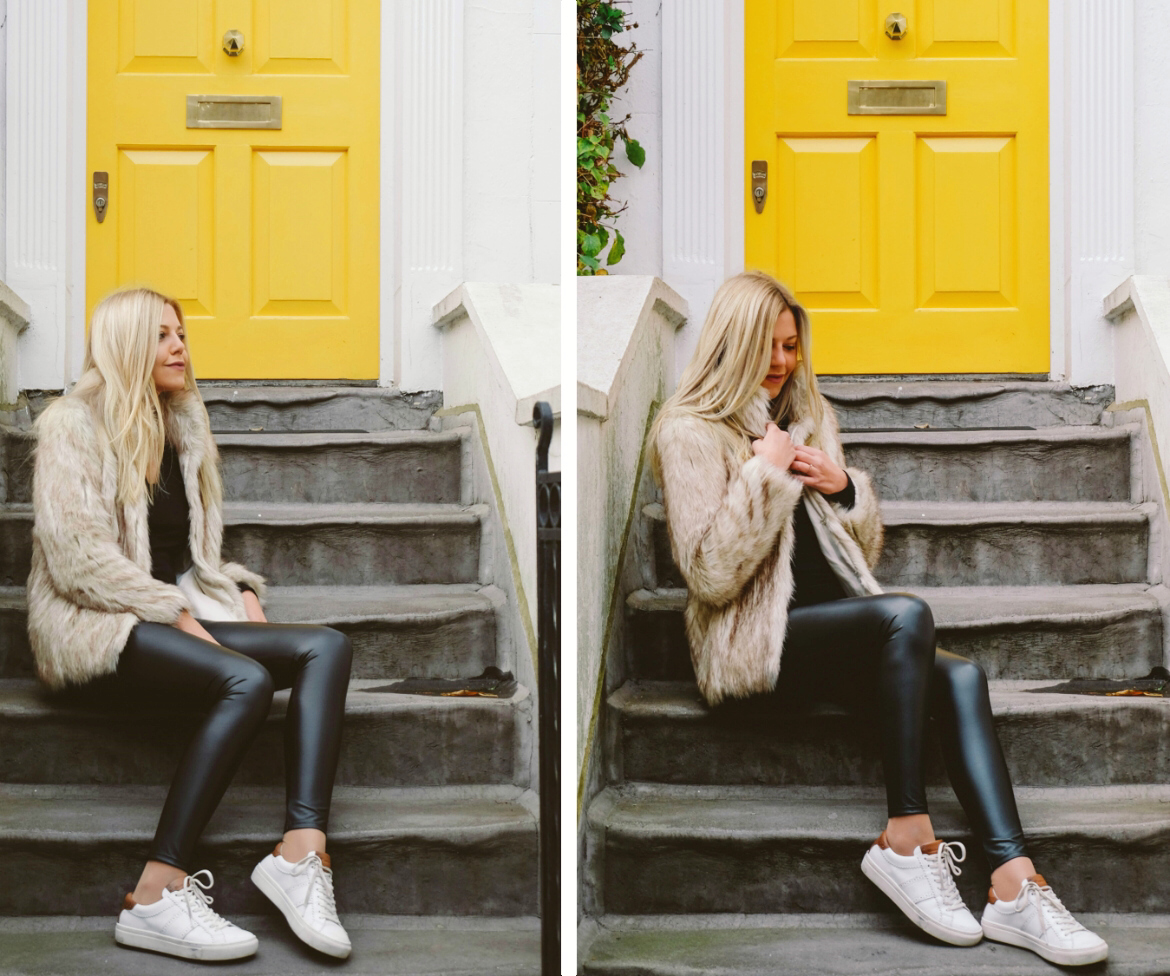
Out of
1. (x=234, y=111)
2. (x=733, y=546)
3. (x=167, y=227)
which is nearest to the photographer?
(x=733, y=546)

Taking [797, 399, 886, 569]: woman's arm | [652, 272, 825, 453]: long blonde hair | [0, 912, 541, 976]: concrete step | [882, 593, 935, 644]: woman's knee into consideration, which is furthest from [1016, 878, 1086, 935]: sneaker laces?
[652, 272, 825, 453]: long blonde hair

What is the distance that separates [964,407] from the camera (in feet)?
10.2

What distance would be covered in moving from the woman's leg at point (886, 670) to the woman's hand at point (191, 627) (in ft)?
3.32

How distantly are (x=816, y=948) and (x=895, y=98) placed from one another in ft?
8.18

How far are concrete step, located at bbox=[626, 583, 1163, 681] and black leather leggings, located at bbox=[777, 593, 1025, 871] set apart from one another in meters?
0.32

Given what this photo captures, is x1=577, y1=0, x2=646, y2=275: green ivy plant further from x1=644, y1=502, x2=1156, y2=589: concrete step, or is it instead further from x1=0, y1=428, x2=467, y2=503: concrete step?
x1=644, y1=502, x2=1156, y2=589: concrete step

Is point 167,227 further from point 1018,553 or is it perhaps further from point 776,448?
point 1018,553

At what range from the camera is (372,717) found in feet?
6.72

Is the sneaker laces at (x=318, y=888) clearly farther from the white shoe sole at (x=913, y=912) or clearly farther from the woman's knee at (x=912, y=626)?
the woman's knee at (x=912, y=626)

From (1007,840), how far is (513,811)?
842 mm

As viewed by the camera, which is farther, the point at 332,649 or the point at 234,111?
the point at 234,111

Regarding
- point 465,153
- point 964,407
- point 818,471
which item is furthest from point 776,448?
point 465,153

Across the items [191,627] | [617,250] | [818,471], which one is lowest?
[191,627]

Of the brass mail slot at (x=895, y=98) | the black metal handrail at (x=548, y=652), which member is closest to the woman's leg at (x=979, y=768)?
the black metal handrail at (x=548, y=652)
